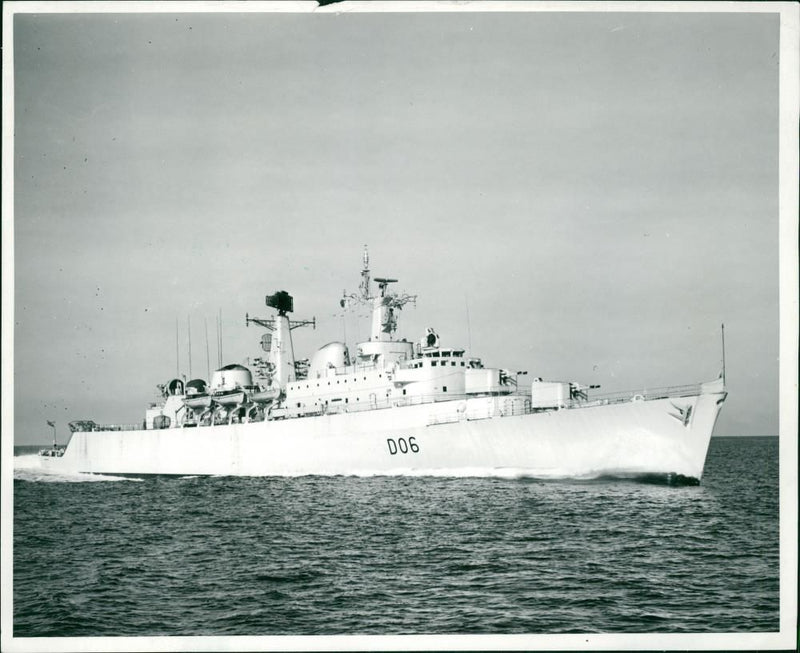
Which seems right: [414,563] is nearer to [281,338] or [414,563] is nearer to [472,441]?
[472,441]

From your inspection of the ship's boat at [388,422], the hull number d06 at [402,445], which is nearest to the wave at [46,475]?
the ship's boat at [388,422]

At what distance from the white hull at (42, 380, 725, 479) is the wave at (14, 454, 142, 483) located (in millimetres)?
3914

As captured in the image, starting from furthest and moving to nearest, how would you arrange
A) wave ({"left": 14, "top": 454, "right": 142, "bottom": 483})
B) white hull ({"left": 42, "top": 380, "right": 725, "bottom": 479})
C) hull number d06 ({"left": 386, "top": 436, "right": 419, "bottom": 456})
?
wave ({"left": 14, "top": 454, "right": 142, "bottom": 483})
hull number d06 ({"left": 386, "top": 436, "right": 419, "bottom": 456})
white hull ({"left": 42, "top": 380, "right": 725, "bottom": 479})

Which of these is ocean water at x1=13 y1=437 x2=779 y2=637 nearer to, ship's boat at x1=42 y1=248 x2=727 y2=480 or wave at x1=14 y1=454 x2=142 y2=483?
ship's boat at x1=42 y1=248 x2=727 y2=480

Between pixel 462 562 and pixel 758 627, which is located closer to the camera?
pixel 758 627

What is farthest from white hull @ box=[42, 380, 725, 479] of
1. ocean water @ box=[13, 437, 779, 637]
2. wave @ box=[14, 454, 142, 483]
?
wave @ box=[14, 454, 142, 483]

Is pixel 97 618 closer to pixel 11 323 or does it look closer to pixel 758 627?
pixel 11 323

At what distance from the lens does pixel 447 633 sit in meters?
10.2

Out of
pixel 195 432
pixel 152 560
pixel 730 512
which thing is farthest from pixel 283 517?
pixel 195 432

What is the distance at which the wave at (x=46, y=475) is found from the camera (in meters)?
33.4

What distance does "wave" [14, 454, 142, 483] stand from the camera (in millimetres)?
33356

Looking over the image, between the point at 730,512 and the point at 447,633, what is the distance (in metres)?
10.1

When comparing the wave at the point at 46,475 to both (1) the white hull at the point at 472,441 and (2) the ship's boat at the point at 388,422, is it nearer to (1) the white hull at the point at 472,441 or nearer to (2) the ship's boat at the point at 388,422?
(2) the ship's boat at the point at 388,422

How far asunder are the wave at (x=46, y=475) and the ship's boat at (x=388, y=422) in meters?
0.69
